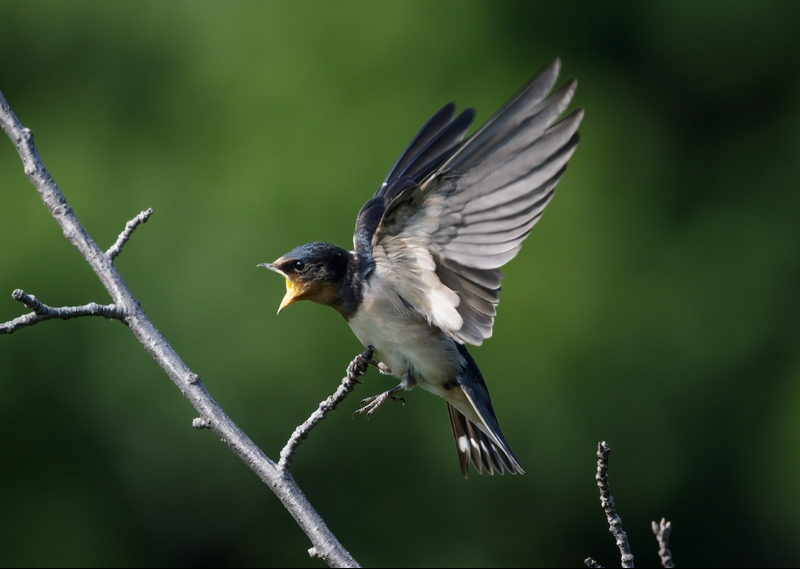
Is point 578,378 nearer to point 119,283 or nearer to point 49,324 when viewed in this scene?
point 49,324

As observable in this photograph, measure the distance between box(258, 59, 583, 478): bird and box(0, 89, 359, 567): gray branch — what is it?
2.23ft

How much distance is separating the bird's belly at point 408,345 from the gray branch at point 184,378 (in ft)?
2.67

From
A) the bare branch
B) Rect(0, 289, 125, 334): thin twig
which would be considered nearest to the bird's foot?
the bare branch

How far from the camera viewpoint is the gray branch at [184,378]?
5.40 feet

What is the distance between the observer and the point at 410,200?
2.15m

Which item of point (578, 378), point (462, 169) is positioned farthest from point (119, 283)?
point (578, 378)

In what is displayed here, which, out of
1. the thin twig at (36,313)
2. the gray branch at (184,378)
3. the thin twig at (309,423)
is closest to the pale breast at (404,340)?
the thin twig at (309,423)

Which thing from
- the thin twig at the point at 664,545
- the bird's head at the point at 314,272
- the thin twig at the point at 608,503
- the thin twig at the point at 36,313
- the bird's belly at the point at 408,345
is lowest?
the thin twig at the point at 664,545

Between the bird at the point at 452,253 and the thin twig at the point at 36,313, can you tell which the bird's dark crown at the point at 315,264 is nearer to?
the bird at the point at 452,253

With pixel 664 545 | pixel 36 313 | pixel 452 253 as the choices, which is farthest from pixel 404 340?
pixel 664 545

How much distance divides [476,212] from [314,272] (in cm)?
58

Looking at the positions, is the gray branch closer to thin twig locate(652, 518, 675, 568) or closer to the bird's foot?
thin twig locate(652, 518, 675, 568)

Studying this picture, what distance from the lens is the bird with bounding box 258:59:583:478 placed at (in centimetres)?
188

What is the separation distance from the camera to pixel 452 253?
2.20 metres
